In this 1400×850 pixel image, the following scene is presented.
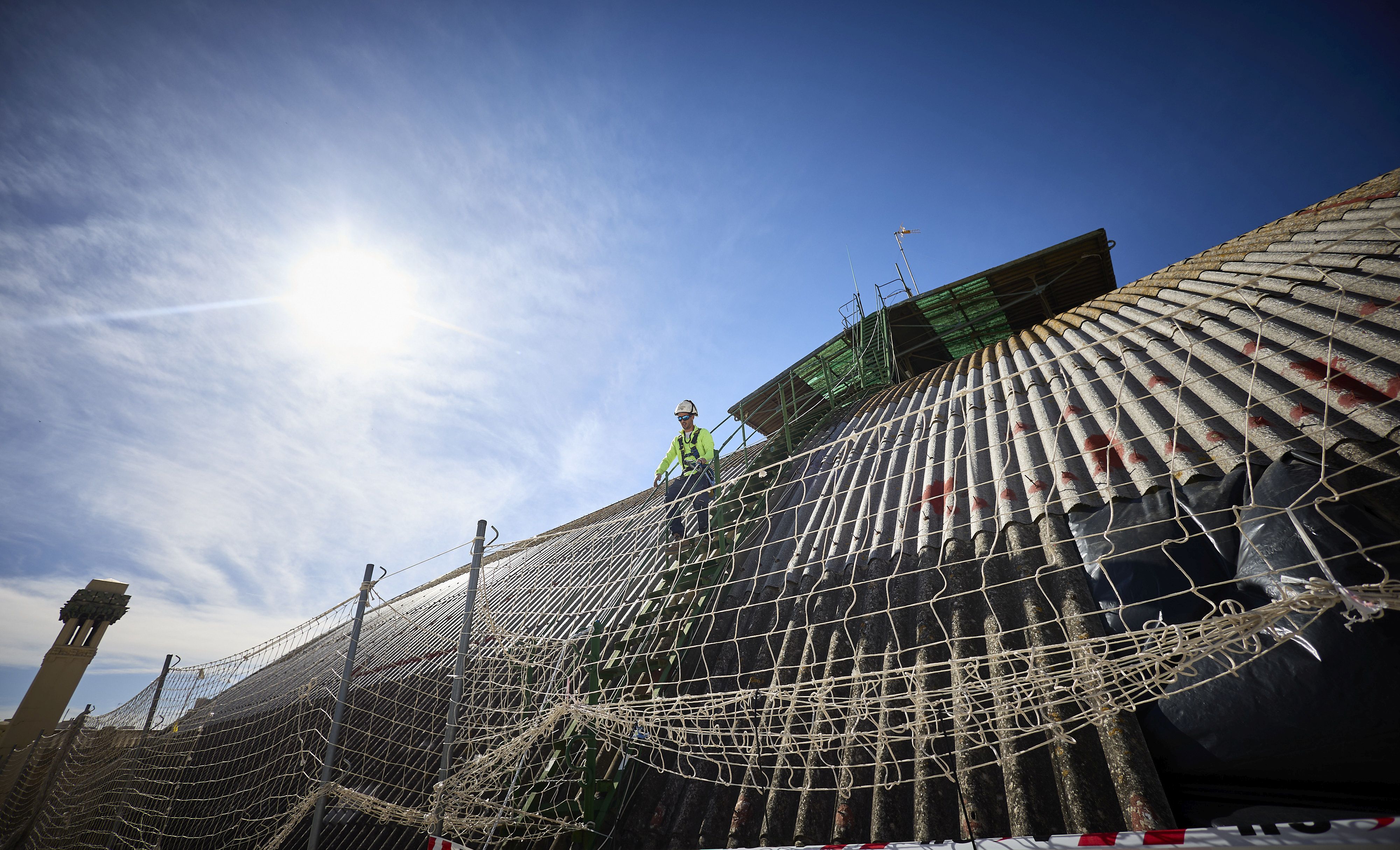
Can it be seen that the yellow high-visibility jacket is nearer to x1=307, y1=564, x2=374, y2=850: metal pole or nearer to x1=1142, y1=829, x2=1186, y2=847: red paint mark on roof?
x1=307, y1=564, x2=374, y2=850: metal pole

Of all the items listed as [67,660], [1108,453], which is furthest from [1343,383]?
[67,660]

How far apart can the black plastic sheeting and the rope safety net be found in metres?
0.03

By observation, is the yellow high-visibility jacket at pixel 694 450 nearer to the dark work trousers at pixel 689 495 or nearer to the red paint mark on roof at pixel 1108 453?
the dark work trousers at pixel 689 495

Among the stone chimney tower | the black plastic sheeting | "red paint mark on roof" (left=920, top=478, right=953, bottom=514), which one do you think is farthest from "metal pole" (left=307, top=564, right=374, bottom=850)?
the stone chimney tower

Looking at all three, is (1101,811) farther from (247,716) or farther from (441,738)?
(247,716)

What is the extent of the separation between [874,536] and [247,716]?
12.6 meters

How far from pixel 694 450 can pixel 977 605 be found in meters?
4.10


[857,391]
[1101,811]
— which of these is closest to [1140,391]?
[1101,811]

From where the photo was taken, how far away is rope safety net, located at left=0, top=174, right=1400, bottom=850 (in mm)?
2994

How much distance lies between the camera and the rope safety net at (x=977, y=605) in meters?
2.99

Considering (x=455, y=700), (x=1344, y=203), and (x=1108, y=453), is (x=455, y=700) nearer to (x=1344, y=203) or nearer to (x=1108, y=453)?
(x=1108, y=453)

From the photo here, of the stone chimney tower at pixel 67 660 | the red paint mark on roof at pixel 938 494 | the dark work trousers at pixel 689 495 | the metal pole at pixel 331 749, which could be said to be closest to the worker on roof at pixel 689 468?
the dark work trousers at pixel 689 495

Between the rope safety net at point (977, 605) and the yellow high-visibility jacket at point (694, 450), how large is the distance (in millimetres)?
684

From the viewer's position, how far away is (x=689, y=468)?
7.45m
